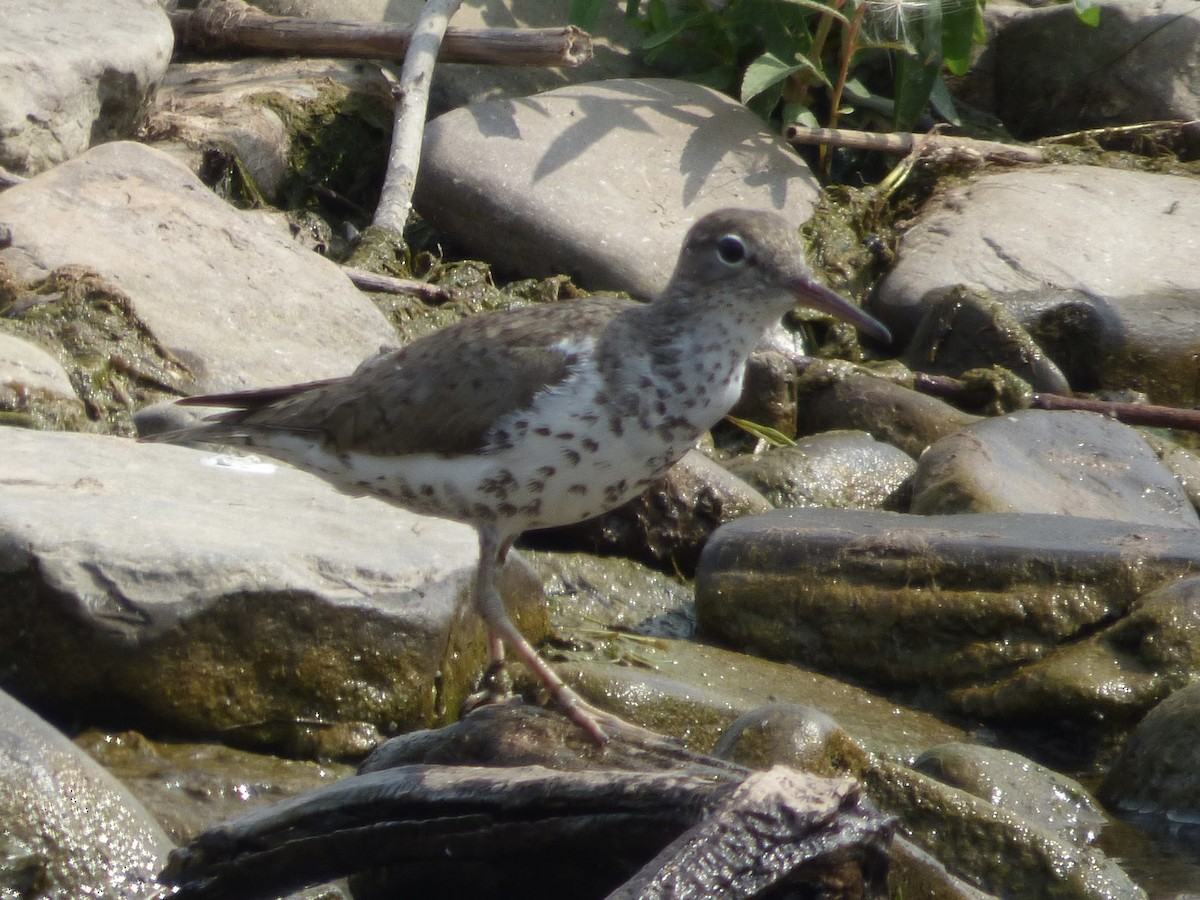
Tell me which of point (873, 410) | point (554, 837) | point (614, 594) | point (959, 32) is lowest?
point (614, 594)

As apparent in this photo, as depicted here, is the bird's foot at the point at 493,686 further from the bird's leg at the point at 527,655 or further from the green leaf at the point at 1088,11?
the green leaf at the point at 1088,11

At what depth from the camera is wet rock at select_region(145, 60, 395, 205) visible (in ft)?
36.9

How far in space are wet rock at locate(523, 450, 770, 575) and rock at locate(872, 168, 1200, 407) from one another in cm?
321

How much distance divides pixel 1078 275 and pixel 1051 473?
2670 mm

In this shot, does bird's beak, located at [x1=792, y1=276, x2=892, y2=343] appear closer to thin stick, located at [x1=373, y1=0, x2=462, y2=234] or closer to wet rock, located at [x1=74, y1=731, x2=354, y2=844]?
wet rock, located at [x1=74, y1=731, x2=354, y2=844]

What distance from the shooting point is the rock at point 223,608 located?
5.98 m

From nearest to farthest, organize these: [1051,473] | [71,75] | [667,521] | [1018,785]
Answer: [1018,785], [667,521], [1051,473], [71,75]

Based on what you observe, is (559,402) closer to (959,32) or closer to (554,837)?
(554,837)

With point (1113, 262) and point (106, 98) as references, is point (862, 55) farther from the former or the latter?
point (106, 98)

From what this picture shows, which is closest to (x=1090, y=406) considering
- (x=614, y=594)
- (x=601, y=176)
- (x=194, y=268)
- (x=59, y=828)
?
(x=601, y=176)

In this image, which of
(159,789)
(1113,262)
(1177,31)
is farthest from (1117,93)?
(159,789)

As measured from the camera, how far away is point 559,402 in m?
5.68

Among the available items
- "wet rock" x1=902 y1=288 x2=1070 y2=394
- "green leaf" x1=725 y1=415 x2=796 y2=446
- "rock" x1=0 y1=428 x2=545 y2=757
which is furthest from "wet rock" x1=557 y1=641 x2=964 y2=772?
"wet rock" x1=902 y1=288 x2=1070 y2=394

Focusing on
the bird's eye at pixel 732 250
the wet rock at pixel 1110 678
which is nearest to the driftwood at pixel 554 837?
the bird's eye at pixel 732 250
